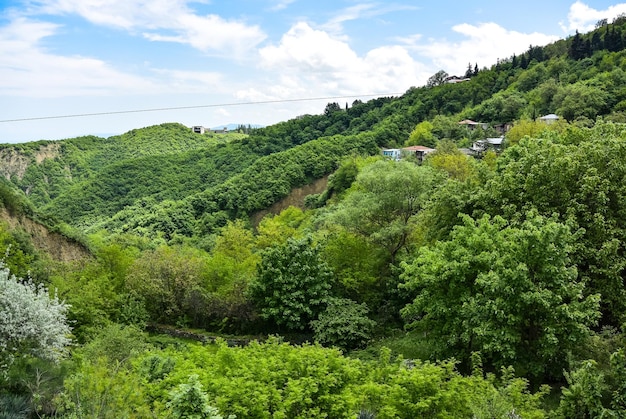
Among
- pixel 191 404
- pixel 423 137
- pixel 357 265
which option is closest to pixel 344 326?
pixel 357 265

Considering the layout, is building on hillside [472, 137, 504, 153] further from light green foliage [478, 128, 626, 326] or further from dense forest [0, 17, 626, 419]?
light green foliage [478, 128, 626, 326]

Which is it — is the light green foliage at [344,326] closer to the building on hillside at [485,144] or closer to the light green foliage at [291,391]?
the light green foliage at [291,391]

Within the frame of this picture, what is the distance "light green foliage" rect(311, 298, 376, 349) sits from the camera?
19.2m

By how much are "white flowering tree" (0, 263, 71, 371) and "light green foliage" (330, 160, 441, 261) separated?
14.6m

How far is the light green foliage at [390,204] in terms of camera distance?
23.0 meters

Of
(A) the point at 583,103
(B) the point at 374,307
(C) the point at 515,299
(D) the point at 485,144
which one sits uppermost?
(A) the point at 583,103

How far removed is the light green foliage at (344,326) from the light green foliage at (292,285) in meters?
0.77

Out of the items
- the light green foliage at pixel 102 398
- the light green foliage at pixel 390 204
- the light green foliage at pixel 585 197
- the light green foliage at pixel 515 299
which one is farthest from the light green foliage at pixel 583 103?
the light green foliage at pixel 102 398

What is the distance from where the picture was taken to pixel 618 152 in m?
16.3

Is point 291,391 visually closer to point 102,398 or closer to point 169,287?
point 102,398

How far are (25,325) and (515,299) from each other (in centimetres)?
1268

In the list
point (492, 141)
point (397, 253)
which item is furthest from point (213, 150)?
point (397, 253)

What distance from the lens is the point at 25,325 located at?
37.2 feet

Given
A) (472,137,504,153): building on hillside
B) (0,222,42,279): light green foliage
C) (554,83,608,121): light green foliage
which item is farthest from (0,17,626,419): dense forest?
(472,137,504,153): building on hillside
